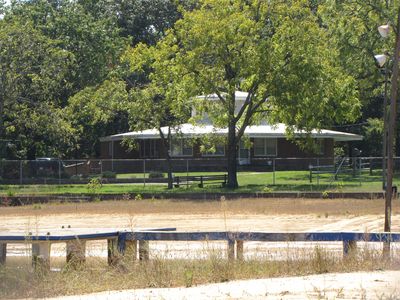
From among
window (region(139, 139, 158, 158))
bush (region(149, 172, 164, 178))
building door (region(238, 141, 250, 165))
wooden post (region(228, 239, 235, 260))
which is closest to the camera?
wooden post (region(228, 239, 235, 260))

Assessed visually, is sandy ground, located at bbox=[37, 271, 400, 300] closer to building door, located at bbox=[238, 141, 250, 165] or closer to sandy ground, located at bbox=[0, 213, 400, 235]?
sandy ground, located at bbox=[0, 213, 400, 235]

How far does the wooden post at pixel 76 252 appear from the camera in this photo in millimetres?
15500

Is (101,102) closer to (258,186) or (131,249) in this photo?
(258,186)

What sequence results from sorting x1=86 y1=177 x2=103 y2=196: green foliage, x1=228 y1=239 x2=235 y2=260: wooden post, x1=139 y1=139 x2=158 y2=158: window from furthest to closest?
1. x1=139 y1=139 x2=158 y2=158: window
2. x1=86 y1=177 x2=103 y2=196: green foliage
3. x1=228 y1=239 x2=235 y2=260: wooden post

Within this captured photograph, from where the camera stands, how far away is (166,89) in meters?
46.7

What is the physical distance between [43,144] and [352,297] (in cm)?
5311

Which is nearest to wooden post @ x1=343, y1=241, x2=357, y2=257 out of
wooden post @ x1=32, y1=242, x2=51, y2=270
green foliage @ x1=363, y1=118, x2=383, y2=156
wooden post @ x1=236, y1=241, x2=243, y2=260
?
wooden post @ x1=236, y1=241, x2=243, y2=260

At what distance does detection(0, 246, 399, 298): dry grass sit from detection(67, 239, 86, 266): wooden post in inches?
40.2

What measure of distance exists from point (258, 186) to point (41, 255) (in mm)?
31918

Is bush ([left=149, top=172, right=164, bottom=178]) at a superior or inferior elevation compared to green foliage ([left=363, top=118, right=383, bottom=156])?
inferior

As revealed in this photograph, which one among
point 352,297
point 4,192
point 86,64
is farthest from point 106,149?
point 352,297

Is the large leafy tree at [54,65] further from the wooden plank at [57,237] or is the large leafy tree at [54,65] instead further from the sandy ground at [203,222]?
the wooden plank at [57,237]

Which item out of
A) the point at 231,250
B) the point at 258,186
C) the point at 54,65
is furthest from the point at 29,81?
the point at 231,250

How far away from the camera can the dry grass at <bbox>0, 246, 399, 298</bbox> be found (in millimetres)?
12969
